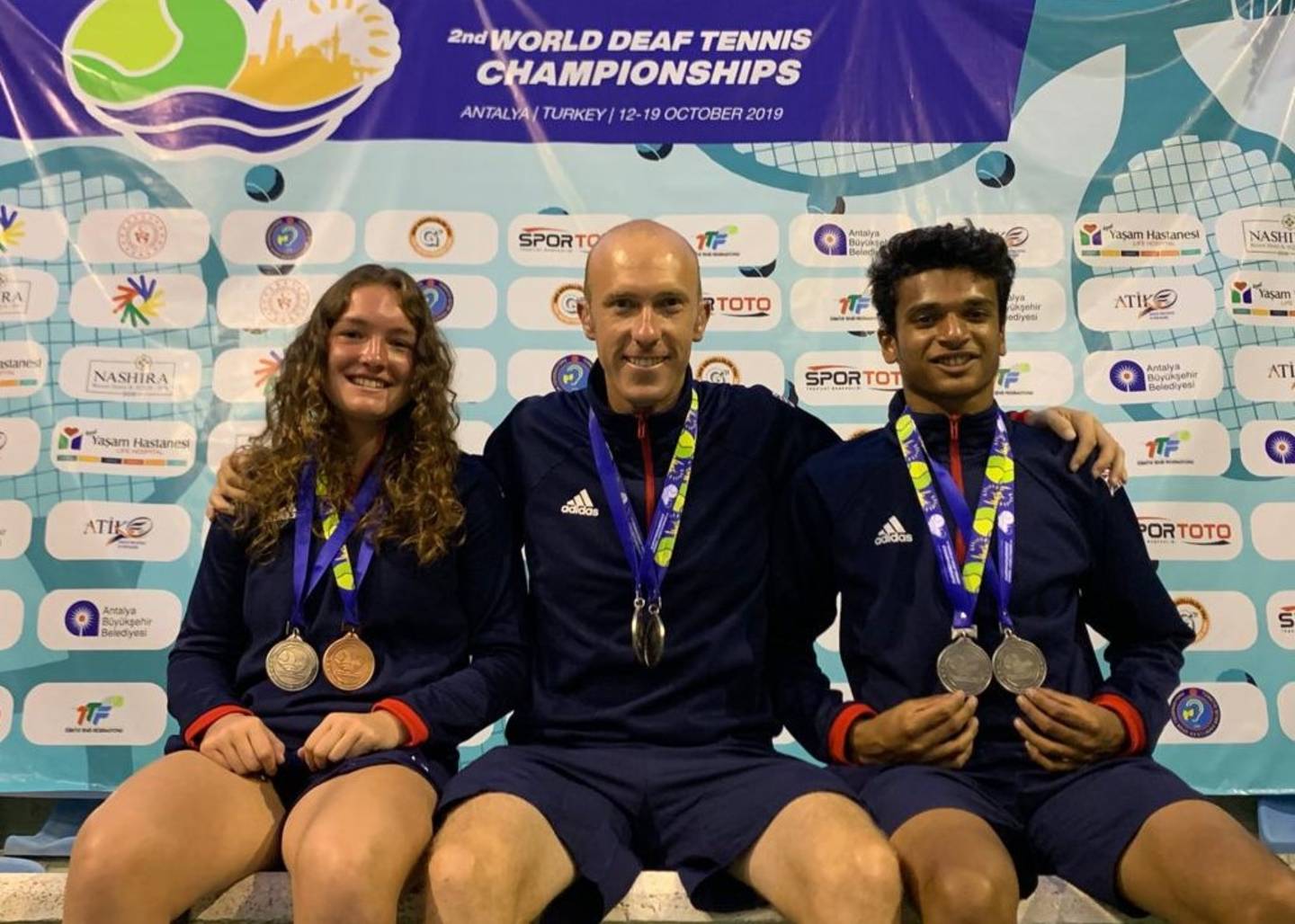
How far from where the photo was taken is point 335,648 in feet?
6.79

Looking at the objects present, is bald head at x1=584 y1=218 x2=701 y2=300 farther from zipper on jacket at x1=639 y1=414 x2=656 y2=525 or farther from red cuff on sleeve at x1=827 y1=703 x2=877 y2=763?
red cuff on sleeve at x1=827 y1=703 x2=877 y2=763

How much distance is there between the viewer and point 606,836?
1.88 m

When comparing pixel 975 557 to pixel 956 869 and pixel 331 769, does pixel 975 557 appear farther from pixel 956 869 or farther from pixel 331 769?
pixel 331 769

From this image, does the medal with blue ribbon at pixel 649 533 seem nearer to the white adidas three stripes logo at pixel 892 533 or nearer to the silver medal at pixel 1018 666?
the white adidas three stripes logo at pixel 892 533

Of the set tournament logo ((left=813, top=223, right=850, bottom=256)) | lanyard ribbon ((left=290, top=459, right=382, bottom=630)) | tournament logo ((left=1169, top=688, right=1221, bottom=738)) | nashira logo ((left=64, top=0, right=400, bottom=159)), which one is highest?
nashira logo ((left=64, top=0, right=400, bottom=159))

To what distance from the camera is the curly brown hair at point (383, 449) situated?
2.16m

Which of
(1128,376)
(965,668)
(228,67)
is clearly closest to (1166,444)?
(1128,376)

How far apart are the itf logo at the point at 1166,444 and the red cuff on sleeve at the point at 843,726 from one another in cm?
175

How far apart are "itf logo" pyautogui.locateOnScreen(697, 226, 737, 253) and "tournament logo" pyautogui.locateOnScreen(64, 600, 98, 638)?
2.19 m

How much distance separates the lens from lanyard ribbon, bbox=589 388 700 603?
2.19 metres

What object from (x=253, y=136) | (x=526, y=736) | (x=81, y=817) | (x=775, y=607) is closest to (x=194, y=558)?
(x=81, y=817)

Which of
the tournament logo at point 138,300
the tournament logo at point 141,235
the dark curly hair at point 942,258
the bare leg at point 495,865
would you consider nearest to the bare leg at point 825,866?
the bare leg at point 495,865

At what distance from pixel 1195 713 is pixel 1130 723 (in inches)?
59.2

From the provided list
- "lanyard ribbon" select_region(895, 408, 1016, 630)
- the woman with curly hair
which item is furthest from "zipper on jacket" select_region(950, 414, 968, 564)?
the woman with curly hair
